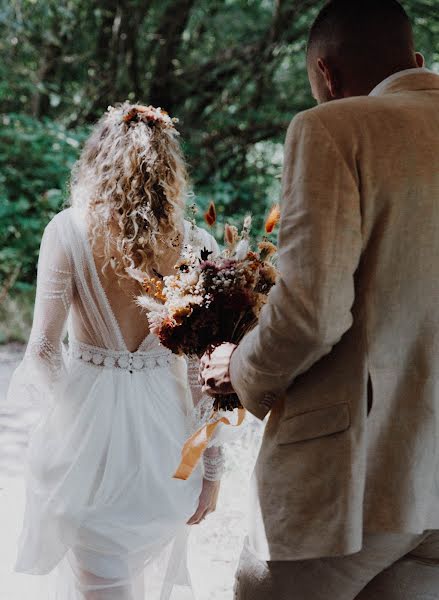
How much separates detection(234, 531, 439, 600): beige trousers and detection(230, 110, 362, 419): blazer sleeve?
0.39 metres

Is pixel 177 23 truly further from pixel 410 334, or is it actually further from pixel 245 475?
pixel 410 334

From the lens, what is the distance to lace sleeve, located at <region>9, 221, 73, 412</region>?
7.21ft

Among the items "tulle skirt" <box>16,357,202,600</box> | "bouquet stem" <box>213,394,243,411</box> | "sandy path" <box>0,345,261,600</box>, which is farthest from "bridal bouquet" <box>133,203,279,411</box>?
"sandy path" <box>0,345,261,600</box>

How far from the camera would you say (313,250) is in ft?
4.17

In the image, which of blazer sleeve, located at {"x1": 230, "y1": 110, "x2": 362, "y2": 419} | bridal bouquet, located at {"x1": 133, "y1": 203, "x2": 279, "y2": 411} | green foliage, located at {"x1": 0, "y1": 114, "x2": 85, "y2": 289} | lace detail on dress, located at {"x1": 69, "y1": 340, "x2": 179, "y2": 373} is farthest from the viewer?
green foliage, located at {"x1": 0, "y1": 114, "x2": 85, "y2": 289}

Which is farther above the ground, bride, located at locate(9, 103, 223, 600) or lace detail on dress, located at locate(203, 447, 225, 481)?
bride, located at locate(9, 103, 223, 600)

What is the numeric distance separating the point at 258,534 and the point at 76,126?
690 cm

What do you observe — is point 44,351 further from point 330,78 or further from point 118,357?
point 330,78

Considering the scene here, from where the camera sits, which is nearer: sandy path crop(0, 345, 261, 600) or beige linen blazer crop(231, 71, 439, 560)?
beige linen blazer crop(231, 71, 439, 560)

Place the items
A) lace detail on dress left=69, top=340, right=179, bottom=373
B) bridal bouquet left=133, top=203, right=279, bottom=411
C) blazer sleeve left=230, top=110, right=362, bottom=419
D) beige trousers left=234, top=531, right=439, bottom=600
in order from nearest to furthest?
blazer sleeve left=230, top=110, right=362, bottom=419
beige trousers left=234, top=531, right=439, bottom=600
bridal bouquet left=133, top=203, right=279, bottom=411
lace detail on dress left=69, top=340, right=179, bottom=373

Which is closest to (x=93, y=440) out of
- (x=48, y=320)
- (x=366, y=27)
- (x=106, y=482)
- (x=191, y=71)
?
(x=106, y=482)

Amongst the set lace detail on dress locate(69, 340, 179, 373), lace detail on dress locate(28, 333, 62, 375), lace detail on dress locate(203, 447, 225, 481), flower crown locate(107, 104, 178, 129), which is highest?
flower crown locate(107, 104, 178, 129)

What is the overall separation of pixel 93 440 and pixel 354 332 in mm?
1098

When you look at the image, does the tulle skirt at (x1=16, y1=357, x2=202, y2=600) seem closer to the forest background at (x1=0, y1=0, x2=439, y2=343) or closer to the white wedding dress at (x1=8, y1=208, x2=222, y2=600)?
the white wedding dress at (x1=8, y1=208, x2=222, y2=600)
